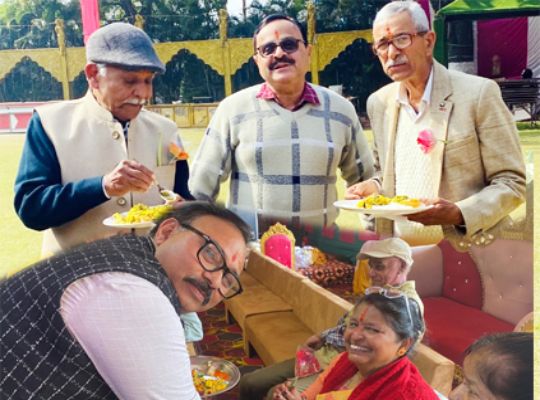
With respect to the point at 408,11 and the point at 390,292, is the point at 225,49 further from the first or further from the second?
the point at 390,292

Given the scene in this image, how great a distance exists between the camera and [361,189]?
1664 mm

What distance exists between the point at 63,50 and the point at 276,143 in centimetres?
56

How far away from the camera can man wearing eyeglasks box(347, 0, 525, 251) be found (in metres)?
1.65

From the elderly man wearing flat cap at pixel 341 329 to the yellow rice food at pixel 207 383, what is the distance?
0.05 m

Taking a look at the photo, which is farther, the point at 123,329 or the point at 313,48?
the point at 313,48

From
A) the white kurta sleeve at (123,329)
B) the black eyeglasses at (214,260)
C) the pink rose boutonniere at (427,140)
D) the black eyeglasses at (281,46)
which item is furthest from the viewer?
the pink rose boutonniere at (427,140)

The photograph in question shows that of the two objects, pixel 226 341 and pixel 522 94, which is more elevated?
pixel 522 94

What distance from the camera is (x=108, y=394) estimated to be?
136 cm

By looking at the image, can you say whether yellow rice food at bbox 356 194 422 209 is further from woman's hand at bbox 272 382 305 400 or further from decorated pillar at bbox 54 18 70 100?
decorated pillar at bbox 54 18 70 100

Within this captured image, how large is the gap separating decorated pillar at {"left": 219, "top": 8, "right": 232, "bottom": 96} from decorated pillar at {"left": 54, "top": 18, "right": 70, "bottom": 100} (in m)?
0.38

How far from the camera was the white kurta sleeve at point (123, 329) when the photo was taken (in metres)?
1.29

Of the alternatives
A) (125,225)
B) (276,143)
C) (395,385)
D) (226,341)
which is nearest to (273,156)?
(276,143)

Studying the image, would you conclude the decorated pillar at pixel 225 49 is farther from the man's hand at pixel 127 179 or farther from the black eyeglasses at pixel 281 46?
the man's hand at pixel 127 179

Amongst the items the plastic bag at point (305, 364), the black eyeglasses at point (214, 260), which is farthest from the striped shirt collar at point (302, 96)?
the plastic bag at point (305, 364)
